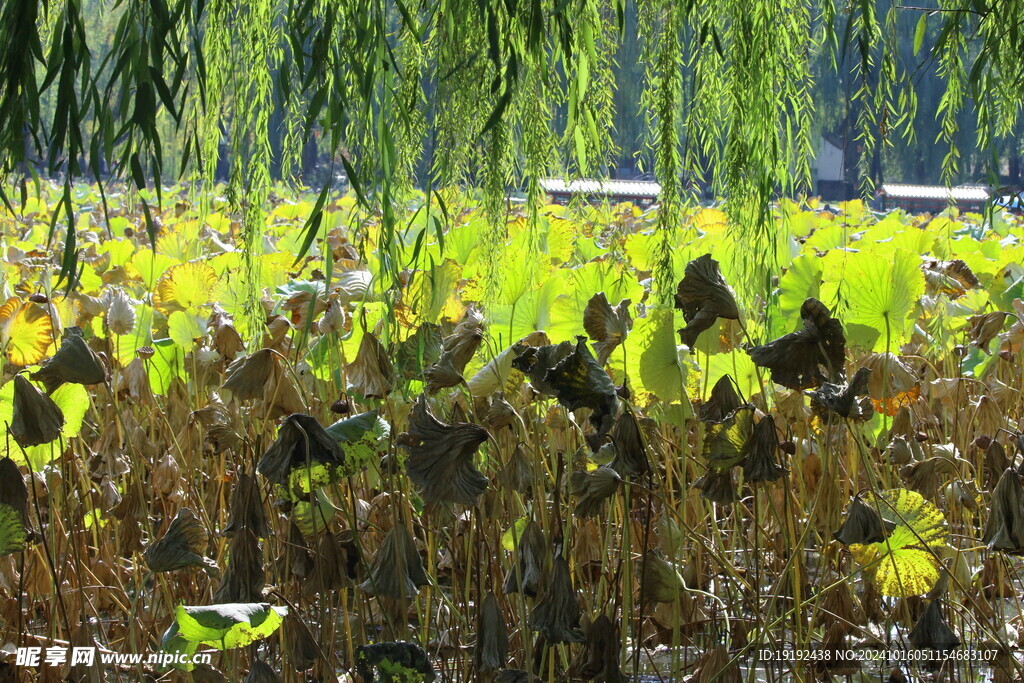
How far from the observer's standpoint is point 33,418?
113 centimetres

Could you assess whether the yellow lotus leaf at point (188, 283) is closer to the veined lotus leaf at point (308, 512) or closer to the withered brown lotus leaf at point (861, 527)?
the veined lotus leaf at point (308, 512)

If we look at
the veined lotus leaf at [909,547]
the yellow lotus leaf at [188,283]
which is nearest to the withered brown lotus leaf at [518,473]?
the veined lotus leaf at [909,547]

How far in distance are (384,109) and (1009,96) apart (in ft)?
2.24

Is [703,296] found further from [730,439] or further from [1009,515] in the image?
[1009,515]

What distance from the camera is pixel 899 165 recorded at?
72.8 feet

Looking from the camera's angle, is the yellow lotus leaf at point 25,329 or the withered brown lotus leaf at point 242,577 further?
the yellow lotus leaf at point 25,329

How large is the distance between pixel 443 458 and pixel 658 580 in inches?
12.5

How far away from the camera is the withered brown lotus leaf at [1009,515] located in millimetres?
1035

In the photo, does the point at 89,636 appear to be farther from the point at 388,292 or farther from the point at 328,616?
the point at 388,292

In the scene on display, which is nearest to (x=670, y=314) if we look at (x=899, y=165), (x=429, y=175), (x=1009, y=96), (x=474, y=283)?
(x=429, y=175)

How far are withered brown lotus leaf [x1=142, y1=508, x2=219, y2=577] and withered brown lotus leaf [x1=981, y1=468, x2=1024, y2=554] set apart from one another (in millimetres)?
757

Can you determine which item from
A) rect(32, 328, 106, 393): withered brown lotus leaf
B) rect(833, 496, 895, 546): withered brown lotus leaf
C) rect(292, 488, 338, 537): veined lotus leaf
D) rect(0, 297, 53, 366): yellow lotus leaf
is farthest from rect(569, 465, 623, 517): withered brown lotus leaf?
rect(0, 297, 53, 366): yellow lotus leaf

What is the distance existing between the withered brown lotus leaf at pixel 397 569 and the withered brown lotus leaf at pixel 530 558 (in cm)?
12

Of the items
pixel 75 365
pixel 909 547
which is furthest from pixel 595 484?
pixel 75 365
